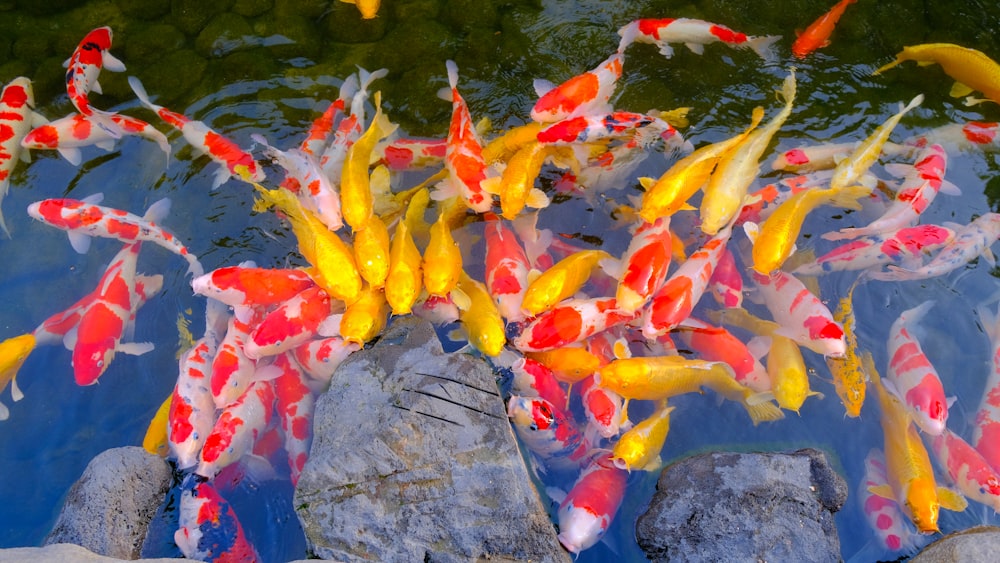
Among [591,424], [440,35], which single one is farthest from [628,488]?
[440,35]

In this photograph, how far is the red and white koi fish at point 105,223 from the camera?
16.0ft

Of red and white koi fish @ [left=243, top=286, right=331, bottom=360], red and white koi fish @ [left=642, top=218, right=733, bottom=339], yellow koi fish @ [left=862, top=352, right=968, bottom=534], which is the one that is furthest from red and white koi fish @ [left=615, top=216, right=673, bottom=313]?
red and white koi fish @ [left=243, top=286, right=331, bottom=360]

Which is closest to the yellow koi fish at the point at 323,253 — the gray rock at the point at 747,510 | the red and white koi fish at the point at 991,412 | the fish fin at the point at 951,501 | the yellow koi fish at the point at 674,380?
the yellow koi fish at the point at 674,380

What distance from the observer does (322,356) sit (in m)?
4.34

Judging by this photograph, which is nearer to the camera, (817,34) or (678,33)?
(678,33)

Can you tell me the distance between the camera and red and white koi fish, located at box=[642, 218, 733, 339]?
4.29 m

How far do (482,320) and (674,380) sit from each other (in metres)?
1.18

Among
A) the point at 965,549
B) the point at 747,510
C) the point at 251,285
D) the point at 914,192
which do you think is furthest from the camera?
the point at 914,192

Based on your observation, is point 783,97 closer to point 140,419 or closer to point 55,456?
point 140,419

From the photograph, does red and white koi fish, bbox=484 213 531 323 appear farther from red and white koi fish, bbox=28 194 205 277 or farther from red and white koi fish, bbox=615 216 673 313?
red and white koi fish, bbox=28 194 205 277

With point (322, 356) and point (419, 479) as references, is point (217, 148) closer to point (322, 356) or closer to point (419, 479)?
point (322, 356)

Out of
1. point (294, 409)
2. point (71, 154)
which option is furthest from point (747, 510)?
point (71, 154)

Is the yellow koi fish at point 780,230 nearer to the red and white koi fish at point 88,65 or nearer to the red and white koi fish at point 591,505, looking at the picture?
the red and white koi fish at point 591,505

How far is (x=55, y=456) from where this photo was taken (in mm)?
4344
